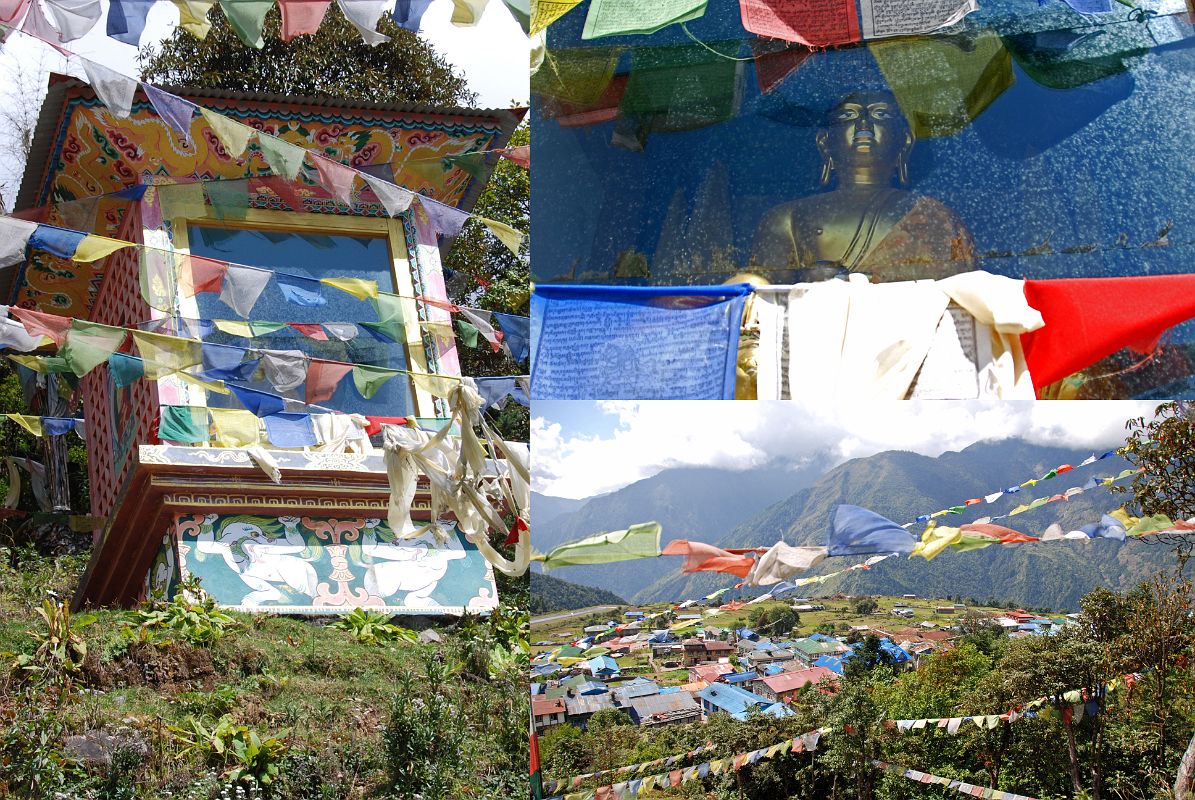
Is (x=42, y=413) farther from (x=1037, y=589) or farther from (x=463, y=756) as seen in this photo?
(x=1037, y=589)

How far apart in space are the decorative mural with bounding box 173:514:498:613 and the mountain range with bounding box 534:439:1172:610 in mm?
3748

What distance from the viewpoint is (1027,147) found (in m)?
6.06

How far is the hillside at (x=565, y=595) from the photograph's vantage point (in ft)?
17.6

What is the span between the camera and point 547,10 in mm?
6051

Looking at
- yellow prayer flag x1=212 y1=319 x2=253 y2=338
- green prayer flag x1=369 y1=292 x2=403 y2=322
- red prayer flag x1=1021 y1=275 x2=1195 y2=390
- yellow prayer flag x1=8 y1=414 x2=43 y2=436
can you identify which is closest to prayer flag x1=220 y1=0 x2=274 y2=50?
green prayer flag x1=369 y1=292 x2=403 y2=322

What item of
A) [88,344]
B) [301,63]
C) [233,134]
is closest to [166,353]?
[88,344]

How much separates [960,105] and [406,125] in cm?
557

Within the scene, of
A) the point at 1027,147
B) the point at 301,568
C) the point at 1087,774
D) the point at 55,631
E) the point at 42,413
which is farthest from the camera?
the point at 42,413

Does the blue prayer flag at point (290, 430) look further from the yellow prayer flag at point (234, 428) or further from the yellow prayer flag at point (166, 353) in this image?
the yellow prayer flag at point (166, 353)

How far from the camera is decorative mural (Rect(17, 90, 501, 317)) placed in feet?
33.4

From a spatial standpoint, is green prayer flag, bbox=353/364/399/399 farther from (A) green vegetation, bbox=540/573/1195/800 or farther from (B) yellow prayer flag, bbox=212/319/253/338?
(A) green vegetation, bbox=540/573/1195/800

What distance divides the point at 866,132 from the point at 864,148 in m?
0.08

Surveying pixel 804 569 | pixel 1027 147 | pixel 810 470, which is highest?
pixel 1027 147

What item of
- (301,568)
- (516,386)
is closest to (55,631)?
(301,568)
